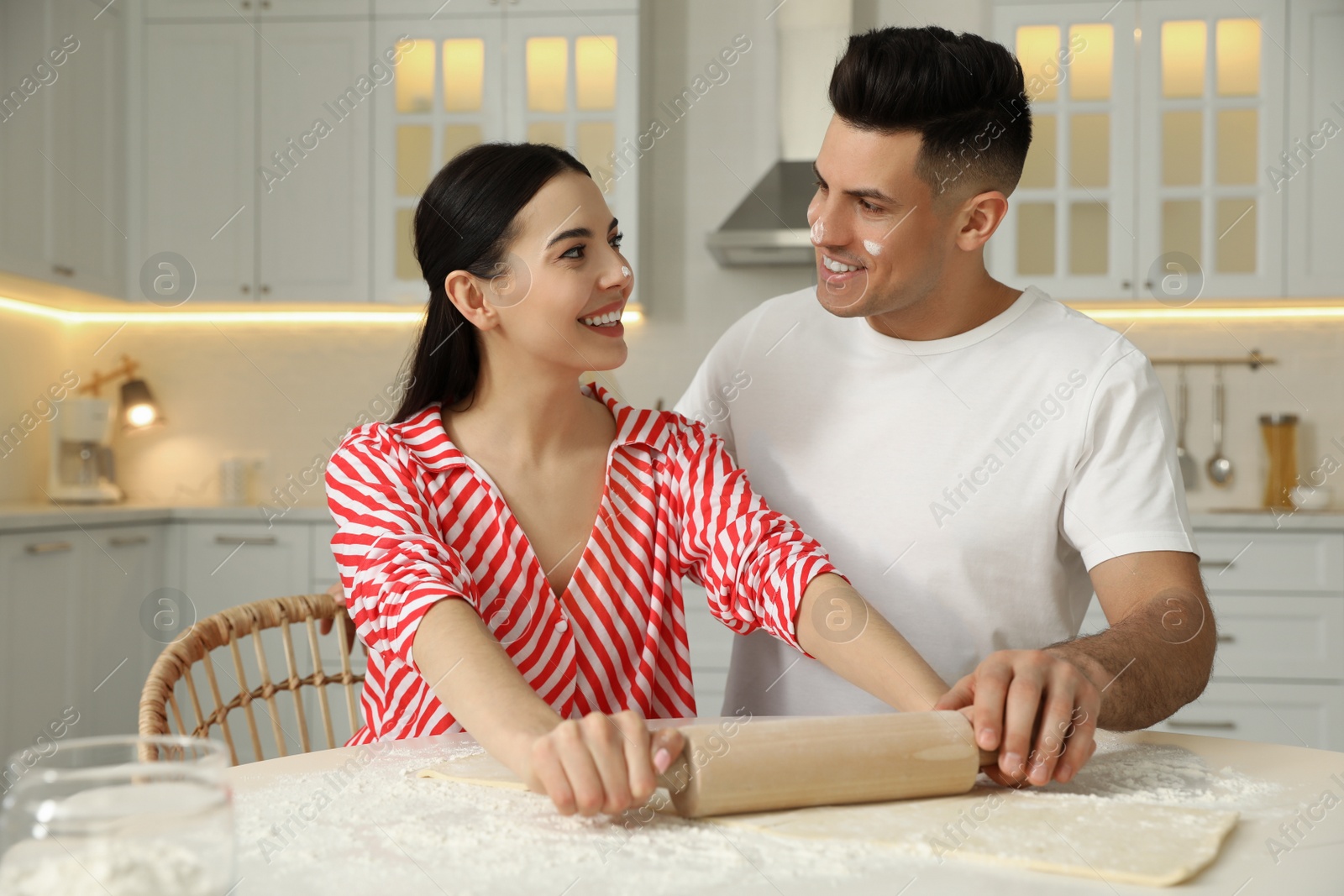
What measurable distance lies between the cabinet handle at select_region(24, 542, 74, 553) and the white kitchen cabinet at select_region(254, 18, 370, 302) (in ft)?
3.22

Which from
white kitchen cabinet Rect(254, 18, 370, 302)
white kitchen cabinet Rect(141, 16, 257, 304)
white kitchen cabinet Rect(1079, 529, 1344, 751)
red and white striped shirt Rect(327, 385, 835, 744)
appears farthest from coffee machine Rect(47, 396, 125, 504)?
white kitchen cabinet Rect(1079, 529, 1344, 751)

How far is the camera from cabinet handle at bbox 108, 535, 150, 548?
123 inches

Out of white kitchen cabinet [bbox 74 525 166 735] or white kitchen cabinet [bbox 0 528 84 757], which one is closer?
white kitchen cabinet [bbox 0 528 84 757]

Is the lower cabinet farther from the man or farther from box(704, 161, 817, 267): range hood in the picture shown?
the man

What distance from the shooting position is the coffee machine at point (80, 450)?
3.56 metres

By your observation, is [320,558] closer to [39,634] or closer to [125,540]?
[125,540]

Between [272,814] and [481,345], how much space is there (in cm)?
72

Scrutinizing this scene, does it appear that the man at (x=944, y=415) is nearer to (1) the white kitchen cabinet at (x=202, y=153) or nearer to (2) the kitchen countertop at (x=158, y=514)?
(2) the kitchen countertop at (x=158, y=514)

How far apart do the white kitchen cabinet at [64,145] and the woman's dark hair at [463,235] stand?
2.21 m

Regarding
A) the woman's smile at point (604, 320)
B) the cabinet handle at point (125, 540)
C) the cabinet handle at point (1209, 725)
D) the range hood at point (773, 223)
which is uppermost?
the range hood at point (773, 223)

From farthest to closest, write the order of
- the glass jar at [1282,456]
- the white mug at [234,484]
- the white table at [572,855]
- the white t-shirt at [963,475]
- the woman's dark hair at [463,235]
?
the white mug at [234,484]
the glass jar at [1282,456]
the white t-shirt at [963,475]
the woman's dark hair at [463,235]
the white table at [572,855]

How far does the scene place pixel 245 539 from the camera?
10.7ft

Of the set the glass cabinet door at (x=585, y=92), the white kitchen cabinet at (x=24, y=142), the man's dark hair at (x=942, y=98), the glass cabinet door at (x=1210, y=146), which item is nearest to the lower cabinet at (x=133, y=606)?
the white kitchen cabinet at (x=24, y=142)

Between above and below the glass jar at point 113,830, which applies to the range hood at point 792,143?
above
